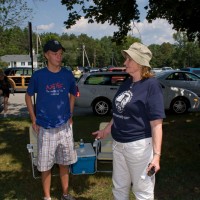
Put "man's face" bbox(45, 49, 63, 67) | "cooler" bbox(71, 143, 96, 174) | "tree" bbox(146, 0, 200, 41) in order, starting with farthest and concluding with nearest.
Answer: "tree" bbox(146, 0, 200, 41), "cooler" bbox(71, 143, 96, 174), "man's face" bbox(45, 49, 63, 67)

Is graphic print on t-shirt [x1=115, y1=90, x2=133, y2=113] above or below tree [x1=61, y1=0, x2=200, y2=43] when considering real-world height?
below

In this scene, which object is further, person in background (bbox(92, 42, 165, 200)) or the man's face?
the man's face

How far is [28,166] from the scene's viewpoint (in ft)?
19.5

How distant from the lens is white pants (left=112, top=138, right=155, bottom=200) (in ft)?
9.85

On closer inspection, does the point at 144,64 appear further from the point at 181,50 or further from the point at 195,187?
the point at 181,50

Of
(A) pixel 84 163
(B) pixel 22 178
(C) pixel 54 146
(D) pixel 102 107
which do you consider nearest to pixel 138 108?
(C) pixel 54 146

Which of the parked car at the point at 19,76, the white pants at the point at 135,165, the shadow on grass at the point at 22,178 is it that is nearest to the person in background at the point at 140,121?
the white pants at the point at 135,165

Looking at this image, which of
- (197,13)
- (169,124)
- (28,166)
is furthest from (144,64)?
(197,13)

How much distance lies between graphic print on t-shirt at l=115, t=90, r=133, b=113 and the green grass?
198 centimetres

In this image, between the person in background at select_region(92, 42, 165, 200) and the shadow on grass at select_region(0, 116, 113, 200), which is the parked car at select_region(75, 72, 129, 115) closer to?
the shadow on grass at select_region(0, 116, 113, 200)

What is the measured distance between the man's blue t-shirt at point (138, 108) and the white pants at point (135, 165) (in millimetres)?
72

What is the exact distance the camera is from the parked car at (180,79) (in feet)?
48.8

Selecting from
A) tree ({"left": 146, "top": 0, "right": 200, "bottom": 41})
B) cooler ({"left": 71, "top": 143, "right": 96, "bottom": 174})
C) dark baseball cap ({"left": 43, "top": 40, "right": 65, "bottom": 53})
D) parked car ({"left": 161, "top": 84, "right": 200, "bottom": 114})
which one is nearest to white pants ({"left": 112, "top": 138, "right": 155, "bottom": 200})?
dark baseball cap ({"left": 43, "top": 40, "right": 65, "bottom": 53})

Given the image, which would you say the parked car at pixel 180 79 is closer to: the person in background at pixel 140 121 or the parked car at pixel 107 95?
the parked car at pixel 107 95
